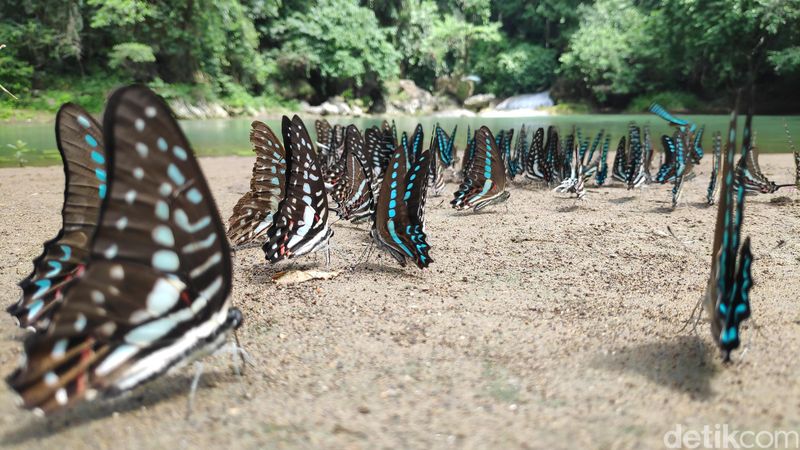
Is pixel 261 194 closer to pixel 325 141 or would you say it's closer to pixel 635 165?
pixel 325 141

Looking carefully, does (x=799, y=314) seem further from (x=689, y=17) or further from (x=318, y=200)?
(x=689, y=17)

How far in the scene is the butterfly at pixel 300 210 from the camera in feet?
10.4

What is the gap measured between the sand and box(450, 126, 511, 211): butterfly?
132 cm

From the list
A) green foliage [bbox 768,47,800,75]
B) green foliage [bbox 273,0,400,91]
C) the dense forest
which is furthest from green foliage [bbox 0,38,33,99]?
green foliage [bbox 768,47,800,75]

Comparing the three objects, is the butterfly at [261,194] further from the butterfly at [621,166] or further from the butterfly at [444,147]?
the butterfly at [621,166]

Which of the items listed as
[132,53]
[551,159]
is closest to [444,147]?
[551,159]

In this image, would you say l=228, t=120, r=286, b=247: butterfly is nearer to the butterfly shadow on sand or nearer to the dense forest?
the butterfly shadow on sand

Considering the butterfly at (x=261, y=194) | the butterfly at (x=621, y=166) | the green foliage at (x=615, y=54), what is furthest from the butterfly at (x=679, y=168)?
the green foliage at (x=615, y=54)

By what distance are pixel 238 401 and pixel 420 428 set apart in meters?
0.60

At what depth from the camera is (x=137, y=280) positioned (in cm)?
154

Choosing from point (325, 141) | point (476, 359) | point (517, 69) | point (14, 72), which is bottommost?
point (476, 359)

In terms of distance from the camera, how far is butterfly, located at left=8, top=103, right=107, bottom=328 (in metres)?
2.07

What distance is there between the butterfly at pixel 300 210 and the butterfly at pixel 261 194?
1.67ft

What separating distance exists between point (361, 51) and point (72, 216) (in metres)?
29.0
